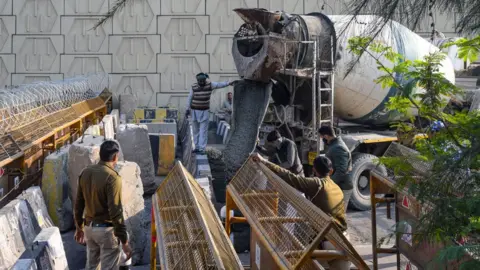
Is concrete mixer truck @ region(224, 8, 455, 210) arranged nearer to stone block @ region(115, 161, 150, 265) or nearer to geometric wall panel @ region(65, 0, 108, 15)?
stone block @ region(115, 161, 150, 265)

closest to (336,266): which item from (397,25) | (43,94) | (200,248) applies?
(200,248)

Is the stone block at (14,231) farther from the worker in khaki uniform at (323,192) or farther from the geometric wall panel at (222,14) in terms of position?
the geometric wall panel at (222,14)

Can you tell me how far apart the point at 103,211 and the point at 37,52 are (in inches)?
658

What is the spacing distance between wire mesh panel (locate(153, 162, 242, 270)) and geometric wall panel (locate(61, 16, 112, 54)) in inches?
634

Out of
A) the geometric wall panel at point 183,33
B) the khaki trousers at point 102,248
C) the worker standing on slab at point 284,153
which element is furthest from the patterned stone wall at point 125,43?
the khaki trousers at point 102,248

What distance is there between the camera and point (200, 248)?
338 cm

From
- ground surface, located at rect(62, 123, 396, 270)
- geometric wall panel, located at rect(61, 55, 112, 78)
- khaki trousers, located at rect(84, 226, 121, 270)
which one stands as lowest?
ground surface, located at rect(62, 123, 396, 270)

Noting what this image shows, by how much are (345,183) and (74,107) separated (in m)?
7.42

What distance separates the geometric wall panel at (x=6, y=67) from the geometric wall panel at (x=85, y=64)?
73.7 inches

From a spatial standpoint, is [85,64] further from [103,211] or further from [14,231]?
[103,211]

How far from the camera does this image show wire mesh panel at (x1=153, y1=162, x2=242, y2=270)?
3188 mm

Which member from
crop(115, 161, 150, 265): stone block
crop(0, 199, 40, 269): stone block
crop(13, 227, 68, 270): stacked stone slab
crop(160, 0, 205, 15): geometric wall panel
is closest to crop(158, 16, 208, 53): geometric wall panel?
crop(160, 0, 205, 15): geometric wall panel

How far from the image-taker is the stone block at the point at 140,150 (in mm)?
10539

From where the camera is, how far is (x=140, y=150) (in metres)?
10.7
